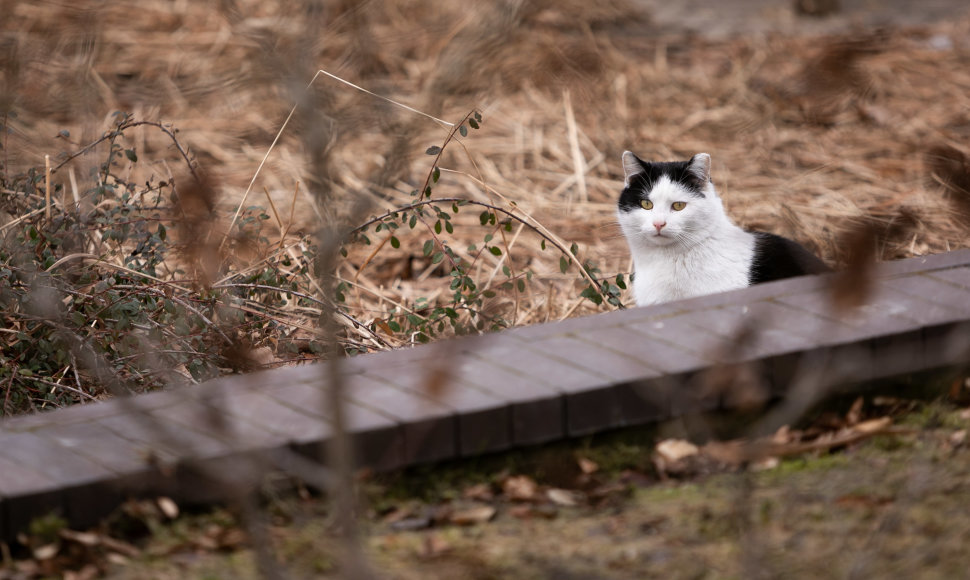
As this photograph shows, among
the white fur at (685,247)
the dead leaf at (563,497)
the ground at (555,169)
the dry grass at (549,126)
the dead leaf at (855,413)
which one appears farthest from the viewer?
the dry grass at (549,126)

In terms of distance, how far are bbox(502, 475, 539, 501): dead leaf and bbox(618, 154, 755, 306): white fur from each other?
147cm

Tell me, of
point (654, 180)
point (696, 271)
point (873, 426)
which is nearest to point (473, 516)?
point (873, 426)

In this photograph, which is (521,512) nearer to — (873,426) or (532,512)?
(532,512)

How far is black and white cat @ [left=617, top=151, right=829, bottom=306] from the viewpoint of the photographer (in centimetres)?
383

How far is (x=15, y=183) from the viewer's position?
3.91m

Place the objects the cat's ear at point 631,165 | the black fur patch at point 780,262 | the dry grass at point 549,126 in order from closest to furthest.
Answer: the black fur patch at point 780,262, the cat's ear at point 631,165, the dry grass at point 549,126

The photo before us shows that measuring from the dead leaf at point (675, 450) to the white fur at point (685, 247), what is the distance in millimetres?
1252

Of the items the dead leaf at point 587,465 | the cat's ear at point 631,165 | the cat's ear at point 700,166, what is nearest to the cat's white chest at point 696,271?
the cat's ear at point 700,166

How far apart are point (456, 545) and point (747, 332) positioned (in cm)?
87

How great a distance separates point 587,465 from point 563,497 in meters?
0.14

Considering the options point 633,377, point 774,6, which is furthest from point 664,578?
point 774,6

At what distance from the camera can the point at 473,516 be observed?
242 cm

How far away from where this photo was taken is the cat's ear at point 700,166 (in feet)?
13.4

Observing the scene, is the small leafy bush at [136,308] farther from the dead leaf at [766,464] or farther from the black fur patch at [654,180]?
the dead leaf at [766,464]
